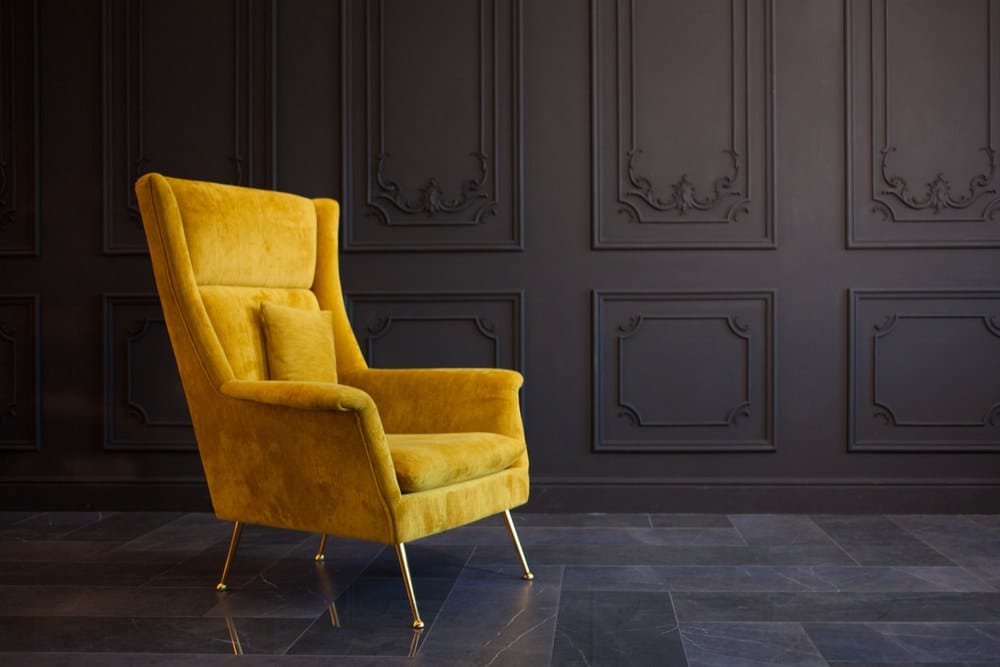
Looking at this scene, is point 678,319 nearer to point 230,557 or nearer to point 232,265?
point 232,265

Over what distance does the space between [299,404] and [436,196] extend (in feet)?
5.41

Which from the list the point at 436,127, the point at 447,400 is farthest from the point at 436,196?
the point at 447,400

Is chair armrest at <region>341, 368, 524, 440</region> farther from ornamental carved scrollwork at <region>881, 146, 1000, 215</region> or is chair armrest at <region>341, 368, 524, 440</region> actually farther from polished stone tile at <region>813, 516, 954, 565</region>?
ornamental carved scrollwork at <region>881, 146, 1000, 215</region>

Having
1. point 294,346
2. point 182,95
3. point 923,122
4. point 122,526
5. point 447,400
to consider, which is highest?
point 182,95

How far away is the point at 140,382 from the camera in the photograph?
12.8 feet

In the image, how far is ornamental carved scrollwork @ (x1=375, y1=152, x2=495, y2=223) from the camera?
384 cm

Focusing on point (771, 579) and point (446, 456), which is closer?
point (446, 456)

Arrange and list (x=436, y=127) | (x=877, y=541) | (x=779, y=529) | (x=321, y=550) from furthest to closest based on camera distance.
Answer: (x=436, y=127)
(x=779, y=529)
(x=877, y=541)
(x=321, y=550)

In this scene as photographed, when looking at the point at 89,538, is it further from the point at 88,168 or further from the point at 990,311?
the point at 990,311

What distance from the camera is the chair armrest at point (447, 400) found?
2.85 meters

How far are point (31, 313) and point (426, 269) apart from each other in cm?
155

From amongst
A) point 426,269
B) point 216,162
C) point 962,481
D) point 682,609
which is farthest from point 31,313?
point 962,481

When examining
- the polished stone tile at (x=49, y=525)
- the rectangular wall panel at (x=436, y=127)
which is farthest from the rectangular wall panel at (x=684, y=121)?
the polished stone tile at (x=49, y=525)

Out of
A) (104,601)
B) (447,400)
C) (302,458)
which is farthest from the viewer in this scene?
(447,400)
